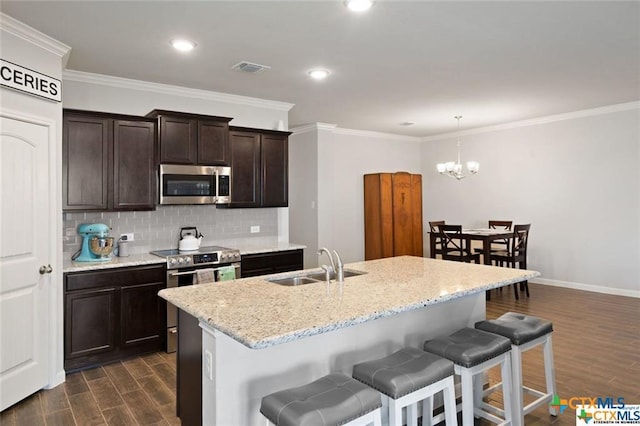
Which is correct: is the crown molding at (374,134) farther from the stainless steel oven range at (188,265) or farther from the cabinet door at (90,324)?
the cabinet door at (90,324)

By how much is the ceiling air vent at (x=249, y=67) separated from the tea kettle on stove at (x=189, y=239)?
1.83 meters

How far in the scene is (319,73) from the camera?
4.27 m

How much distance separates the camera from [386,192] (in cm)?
758

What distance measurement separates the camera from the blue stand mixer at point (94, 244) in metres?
3.88

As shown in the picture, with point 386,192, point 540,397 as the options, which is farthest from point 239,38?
point 386,192

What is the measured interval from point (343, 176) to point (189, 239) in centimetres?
387

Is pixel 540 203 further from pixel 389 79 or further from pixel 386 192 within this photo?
pixel 389 79

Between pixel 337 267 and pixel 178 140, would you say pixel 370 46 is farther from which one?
pixel 178 140

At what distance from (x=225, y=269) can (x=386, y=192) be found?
412cm

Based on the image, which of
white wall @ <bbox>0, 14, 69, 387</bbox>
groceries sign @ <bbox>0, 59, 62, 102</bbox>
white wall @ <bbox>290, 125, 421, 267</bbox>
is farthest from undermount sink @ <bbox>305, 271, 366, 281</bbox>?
white wall @ <bbox>290, 125, 421, 267</bbox>

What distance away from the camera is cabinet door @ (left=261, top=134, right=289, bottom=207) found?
5.11m

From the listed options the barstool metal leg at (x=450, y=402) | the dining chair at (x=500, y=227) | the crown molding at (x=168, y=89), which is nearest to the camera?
the barstool metal leg at (x=450, y=402)

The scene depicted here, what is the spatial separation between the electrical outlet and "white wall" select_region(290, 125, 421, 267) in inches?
201

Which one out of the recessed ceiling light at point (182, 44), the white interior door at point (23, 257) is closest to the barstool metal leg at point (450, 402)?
the white interior door at point (23, 257)
